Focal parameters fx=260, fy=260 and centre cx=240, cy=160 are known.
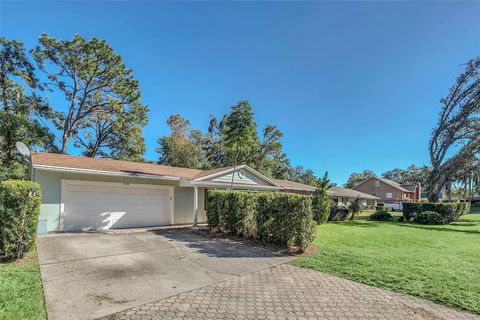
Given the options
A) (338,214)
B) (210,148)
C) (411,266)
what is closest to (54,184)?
(411,266)

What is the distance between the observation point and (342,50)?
1365cm

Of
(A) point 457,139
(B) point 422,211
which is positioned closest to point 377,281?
(B) point 422,211

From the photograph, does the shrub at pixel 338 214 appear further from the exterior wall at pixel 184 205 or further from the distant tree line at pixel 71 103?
the exterior wall at pixel 184 205

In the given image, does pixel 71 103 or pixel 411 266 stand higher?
pixel 71 103

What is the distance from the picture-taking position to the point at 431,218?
2053 cm

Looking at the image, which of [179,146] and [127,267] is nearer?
[127,267]

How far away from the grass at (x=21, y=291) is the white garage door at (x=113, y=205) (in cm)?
525

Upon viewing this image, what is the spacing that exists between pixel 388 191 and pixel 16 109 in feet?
187

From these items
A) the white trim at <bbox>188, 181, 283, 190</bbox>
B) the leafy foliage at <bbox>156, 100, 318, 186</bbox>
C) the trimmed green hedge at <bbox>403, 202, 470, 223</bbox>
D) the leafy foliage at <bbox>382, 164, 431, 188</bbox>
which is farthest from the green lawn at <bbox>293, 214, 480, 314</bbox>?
the leafy foliage at <bbox>382, 164, 431, 188</bbox>

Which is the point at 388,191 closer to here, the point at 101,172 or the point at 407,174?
the point at 407,174

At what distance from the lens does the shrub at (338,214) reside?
20938 millimetres

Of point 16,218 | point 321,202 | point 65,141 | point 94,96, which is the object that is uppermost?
point 94,96

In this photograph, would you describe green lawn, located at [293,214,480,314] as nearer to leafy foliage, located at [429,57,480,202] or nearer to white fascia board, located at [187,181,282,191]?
white fascia board, located at [187,181,282,191]

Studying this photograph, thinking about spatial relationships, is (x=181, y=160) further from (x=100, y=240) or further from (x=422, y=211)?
(x=422, y=211)
